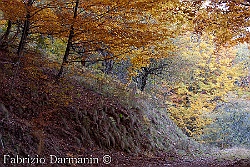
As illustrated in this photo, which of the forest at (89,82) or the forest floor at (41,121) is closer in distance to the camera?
the forest floor at (41,121)

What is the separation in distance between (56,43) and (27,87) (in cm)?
548

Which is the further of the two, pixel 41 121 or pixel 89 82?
pixel 89 82

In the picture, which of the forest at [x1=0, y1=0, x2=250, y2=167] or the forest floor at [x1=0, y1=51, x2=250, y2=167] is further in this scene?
the forest at [x1=0, y1=0, x2=250, y2=167]

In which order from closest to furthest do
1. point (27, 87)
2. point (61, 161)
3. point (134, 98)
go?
point (61, 161)
point (27, 87)
point (134, 98)

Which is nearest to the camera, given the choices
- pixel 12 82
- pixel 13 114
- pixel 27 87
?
pixel 13 114

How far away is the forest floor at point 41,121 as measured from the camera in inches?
258

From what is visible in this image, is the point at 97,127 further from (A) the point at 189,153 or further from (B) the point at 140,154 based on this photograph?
(A) the point at 189,153

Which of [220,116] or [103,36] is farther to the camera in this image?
[220,116]

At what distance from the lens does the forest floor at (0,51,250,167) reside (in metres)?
6.55

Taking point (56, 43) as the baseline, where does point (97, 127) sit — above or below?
below

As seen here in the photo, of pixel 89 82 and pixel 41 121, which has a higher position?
pixel 89 82

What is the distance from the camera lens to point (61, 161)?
6797 mm

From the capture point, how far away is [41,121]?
313 inches

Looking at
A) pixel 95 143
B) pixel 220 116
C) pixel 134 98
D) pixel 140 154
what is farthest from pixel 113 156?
pixel 220 116
